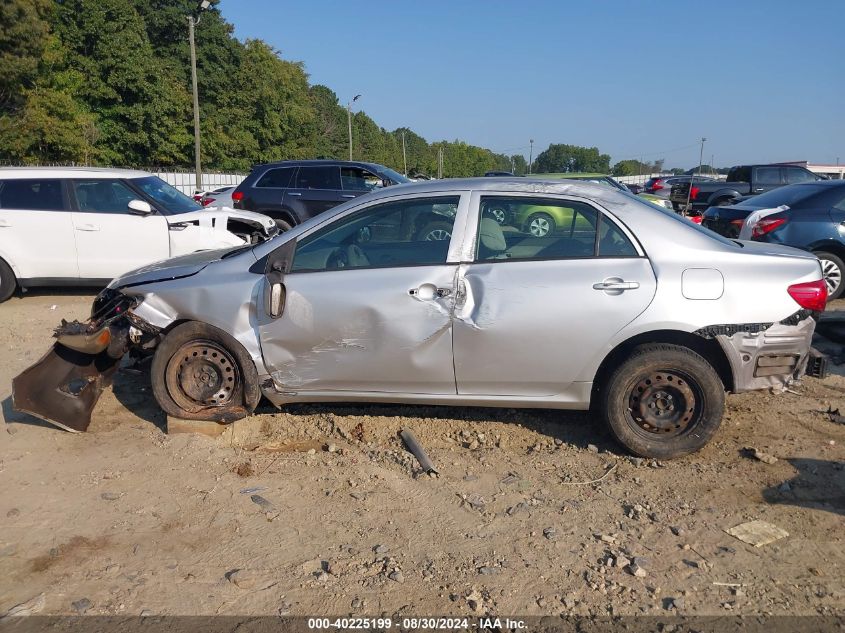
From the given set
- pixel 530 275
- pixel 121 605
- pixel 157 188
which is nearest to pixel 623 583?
pixel 530 275

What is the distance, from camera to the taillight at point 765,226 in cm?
889

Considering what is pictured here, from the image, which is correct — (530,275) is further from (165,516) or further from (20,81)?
(20,81)

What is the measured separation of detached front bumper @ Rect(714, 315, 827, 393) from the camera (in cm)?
423

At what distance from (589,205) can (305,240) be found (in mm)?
1882

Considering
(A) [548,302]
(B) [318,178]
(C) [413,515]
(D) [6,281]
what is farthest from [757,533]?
(B) [318,178]

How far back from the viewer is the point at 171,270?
199 inches

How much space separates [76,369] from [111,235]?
459 cm

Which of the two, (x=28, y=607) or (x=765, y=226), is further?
(x=765, y=226)

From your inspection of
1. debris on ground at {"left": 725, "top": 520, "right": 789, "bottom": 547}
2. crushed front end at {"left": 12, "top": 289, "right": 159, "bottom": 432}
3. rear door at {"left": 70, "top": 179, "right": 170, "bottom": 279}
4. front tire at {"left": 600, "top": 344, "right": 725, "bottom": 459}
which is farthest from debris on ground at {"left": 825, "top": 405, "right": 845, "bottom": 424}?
rear door at {"left": 70, "top": 179, "right": 170, "bottom": 279}

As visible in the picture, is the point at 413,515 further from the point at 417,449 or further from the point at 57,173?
the point at 57,173

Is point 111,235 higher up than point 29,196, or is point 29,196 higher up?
point 29,196

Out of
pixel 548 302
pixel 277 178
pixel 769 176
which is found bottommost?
pixel 548 302

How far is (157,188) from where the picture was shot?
962 cm

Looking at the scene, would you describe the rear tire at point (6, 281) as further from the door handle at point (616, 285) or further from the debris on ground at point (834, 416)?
the debris on ground at point (834, 416)
